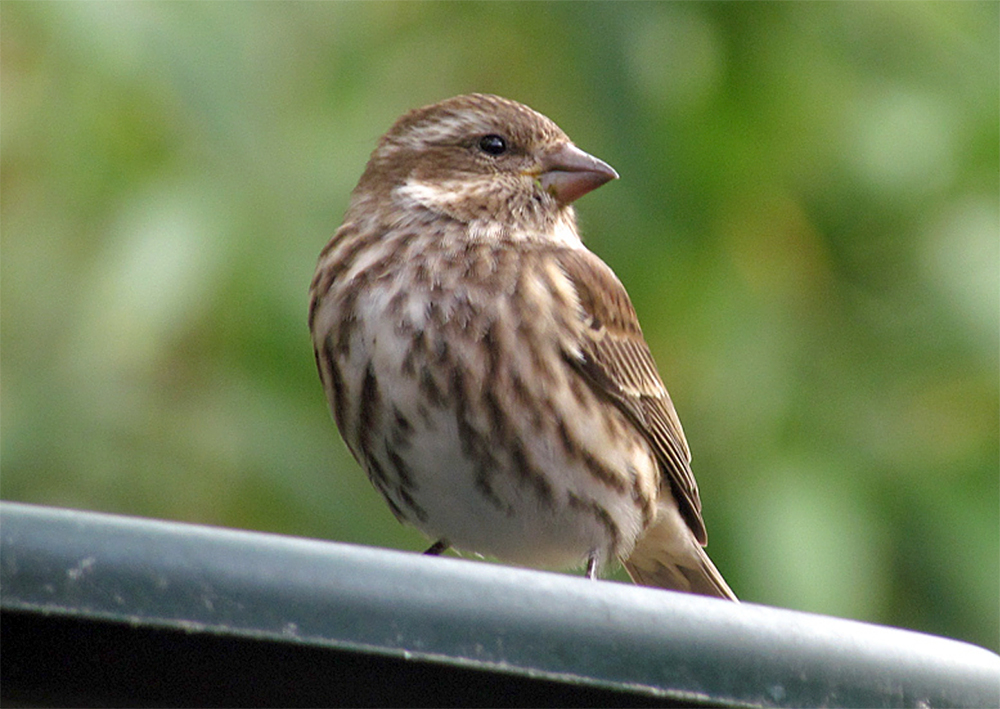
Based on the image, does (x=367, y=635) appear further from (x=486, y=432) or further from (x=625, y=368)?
(x=625, y=368)

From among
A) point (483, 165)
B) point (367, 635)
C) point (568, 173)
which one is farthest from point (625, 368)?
point (367, 635)

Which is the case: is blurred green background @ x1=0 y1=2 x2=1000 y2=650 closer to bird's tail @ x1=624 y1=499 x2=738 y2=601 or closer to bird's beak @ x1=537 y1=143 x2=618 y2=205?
bird's tail @ x1=624 y1=499 x2=738 y2=601

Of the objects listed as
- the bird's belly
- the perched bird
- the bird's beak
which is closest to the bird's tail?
the perched bird

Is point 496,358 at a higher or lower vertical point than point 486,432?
higher

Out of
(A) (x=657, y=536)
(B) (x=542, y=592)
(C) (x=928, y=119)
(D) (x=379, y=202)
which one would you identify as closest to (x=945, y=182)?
(C) (x=928, y=119)

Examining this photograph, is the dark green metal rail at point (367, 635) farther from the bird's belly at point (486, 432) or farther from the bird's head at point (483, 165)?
the bird's head at point (483, 165)

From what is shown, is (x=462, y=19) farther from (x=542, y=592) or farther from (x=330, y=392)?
(x=542, y=592)

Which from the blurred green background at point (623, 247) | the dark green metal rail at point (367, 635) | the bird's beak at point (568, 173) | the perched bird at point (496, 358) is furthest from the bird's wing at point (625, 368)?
the dark green metal rail at point (367, 635)

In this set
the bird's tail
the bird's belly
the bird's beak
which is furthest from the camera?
the bird's tail
